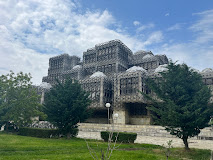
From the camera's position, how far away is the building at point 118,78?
43031 millimetres

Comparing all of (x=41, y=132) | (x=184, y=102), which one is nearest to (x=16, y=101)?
(x=41, y=132)

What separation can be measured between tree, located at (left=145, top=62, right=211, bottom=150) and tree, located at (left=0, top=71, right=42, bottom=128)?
66.1 feet

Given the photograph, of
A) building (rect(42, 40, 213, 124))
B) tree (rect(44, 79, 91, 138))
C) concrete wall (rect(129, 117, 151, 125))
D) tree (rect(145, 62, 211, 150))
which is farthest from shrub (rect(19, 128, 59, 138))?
concrete wall (rect(129, 117, 151, 125))

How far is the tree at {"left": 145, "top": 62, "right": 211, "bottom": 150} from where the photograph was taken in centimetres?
1530

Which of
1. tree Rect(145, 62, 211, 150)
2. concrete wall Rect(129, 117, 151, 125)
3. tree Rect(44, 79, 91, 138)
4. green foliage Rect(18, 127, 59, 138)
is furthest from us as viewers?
concrete wall Rect(129, 117, 151, 125)

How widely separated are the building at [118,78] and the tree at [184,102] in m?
22.4

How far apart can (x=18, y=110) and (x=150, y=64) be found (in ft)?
132

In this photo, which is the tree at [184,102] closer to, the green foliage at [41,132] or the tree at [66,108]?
the tree at [66,108]

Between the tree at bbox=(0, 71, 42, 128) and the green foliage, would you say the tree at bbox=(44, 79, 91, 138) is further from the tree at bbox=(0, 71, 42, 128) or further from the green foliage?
the tree at bbox=(0, 71, 42, 128)

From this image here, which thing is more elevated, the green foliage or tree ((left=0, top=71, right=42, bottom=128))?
tree ((left=0, top=71, right=42, bottom=128))

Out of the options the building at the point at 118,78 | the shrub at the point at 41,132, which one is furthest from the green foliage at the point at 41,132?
the building at the point at 118,78

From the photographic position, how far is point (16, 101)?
28.3m

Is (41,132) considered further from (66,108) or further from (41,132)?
(66,108)

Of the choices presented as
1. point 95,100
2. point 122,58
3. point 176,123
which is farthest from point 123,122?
point 176,123
